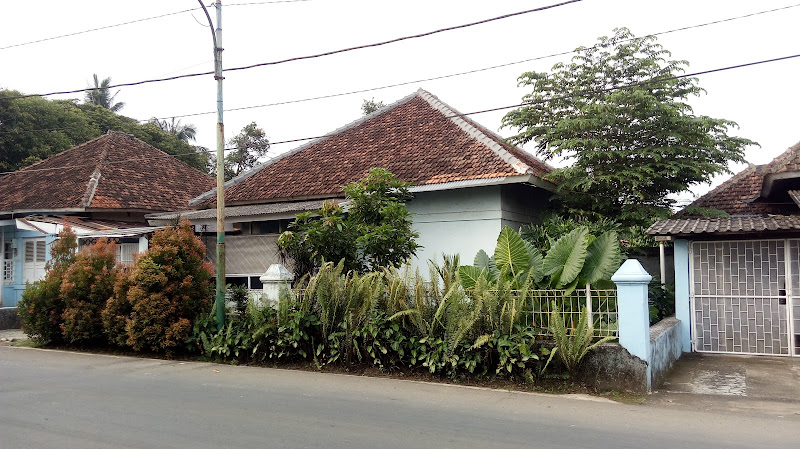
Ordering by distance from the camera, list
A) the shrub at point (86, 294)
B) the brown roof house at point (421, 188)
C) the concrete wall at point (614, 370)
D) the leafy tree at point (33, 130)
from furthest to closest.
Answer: the leafy tree at point (33, 130) < the brown roof house at point (421, 188) < the shrub at point (86, 294) < the concrete wall at point (614, 370)

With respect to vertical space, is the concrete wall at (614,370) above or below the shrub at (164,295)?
below

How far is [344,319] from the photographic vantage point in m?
9.59

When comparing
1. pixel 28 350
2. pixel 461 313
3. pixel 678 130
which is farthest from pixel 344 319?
pixel 678 130

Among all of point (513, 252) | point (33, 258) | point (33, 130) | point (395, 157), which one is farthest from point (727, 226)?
point (33, 130)

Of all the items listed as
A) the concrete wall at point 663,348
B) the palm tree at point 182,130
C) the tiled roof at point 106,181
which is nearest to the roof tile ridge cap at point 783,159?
the concrete wall at point 663,348

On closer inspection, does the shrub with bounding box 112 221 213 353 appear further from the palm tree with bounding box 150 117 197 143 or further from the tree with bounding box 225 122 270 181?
the palm tree with bounding box 150 117 197 143

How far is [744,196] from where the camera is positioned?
45.6ft

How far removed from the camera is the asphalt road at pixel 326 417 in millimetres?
5684

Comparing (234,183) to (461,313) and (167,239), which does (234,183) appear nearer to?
(167,239)

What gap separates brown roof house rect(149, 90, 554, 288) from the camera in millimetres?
12742

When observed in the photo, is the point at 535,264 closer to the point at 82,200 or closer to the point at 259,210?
the point at 259,210

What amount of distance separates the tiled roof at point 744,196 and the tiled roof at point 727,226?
1.63 m

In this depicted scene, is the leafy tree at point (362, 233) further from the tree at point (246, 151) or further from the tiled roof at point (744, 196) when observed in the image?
the tree at point (246, 151)

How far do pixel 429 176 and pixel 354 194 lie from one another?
2.68m
